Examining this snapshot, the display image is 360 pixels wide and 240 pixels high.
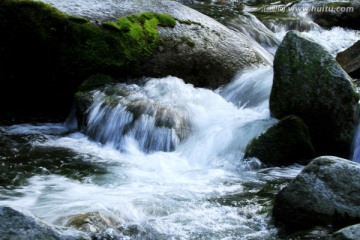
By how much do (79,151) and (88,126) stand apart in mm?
829

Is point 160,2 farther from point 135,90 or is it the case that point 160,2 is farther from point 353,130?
point 353,130

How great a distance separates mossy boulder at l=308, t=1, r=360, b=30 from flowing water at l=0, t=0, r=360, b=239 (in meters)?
8.65

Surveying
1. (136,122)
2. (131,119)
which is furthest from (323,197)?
(131,119)

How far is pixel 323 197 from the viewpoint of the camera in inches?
201

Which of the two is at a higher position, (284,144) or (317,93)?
(317,93)

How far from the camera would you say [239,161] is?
748 cm

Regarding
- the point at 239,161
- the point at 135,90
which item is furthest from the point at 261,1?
the point at 239,161

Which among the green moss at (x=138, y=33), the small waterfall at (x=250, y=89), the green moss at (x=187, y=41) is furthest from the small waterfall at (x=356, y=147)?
the green moss at (x=138, y=33)

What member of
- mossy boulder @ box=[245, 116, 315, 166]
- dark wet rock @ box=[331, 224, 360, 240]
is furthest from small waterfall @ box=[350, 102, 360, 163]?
dark wet rock @ box=[331, 224, 360, 240]

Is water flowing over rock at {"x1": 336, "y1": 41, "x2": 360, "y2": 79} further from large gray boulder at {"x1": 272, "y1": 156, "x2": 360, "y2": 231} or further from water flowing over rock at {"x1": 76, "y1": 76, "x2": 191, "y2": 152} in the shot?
large gray boulder at {"x1": 272, "y1": 156, "x2": 360, "y2": 231}

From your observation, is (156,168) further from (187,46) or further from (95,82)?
(187,46)

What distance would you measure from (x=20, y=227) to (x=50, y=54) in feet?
19.0

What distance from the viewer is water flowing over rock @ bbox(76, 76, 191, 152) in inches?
321

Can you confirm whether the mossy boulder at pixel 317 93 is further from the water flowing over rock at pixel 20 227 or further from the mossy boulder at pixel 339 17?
the mossy boulder at pixel 339 17
